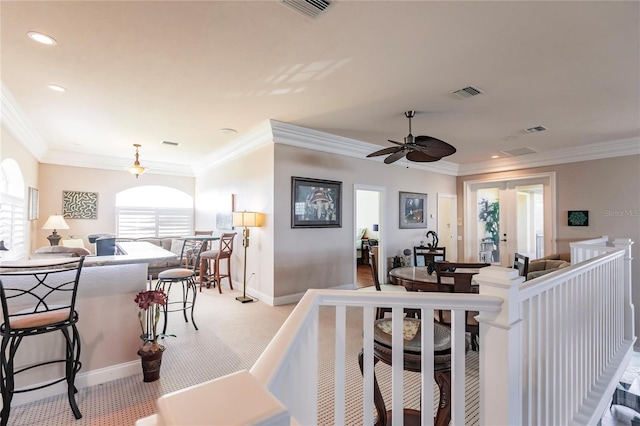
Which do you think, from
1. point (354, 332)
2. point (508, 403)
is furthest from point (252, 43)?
point (354, 332)

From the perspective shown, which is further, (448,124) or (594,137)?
(594,137)

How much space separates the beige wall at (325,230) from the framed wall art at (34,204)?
4449 mm

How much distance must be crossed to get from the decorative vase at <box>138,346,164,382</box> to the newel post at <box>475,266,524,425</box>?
239cm

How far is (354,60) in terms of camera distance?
2.77m

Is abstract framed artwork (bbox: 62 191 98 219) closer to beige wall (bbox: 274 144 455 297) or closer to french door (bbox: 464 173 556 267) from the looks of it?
beige wall (bbox: 274 144 455 297)

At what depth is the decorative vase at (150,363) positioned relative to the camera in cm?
252

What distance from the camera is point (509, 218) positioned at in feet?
22.9

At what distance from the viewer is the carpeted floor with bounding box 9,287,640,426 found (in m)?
2.13

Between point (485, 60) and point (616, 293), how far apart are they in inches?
106

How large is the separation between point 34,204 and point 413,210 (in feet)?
24.2

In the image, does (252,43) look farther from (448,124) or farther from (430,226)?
(430,226)

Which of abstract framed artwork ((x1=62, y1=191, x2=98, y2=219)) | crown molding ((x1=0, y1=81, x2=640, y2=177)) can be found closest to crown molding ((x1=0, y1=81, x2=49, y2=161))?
crown molding ((x1=0, y1=81, x2=640, y2=177))

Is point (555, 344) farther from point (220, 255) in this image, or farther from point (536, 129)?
point (220, 255)

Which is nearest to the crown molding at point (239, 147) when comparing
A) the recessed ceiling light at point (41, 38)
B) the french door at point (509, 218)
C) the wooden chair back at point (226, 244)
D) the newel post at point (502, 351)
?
the wooden chair back at point (226, 244)
